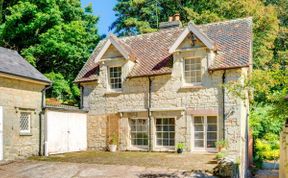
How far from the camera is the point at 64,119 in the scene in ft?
67.4

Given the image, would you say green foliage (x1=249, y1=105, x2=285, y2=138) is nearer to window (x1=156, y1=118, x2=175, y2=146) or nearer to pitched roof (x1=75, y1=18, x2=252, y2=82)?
pitched roof (x1=75, y1=18, x2=252, y2=82)

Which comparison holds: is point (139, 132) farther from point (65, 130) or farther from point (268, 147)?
point (268, 147)

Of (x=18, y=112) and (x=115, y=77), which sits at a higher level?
(x=115, y=77)

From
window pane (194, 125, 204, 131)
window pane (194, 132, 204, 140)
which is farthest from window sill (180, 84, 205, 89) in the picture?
window pane (194, 132, 204, 140)

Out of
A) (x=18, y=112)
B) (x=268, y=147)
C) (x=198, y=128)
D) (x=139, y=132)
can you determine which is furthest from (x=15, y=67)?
(x=268, y=147)

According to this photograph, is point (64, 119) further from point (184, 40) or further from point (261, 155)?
point (261, 155)

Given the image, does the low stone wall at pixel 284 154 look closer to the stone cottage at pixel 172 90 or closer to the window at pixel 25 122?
the stone cottage at pixel 172 90

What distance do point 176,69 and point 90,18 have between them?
18045 millimetres

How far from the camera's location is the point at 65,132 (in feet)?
67.5

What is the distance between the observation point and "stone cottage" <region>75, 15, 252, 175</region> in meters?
19.2

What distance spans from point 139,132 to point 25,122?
7.01 meters

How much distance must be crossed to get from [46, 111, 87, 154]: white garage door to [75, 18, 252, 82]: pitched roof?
3190 millimetres

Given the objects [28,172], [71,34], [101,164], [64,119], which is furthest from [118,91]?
[71,34]

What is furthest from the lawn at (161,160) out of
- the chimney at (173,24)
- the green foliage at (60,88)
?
the green foliage at (60,88)
